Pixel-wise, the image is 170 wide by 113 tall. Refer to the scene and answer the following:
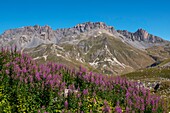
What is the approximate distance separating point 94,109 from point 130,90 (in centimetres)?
549

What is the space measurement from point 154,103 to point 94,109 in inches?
193

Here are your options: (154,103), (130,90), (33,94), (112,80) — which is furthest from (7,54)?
(154,103)

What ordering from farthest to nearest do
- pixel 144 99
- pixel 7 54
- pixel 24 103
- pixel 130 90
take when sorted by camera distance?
pixel 7 54
pixel 130 90
pixel 144 99
pixel 24 103

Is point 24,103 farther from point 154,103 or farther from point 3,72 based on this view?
point 154,103

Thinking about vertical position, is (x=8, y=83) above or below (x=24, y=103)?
above

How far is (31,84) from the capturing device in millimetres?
20891

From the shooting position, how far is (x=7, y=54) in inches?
1078

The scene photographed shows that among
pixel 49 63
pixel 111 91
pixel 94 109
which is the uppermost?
pixel 49 63

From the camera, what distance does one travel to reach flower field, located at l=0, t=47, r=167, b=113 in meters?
19.7

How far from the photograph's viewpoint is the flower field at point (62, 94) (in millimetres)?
19703

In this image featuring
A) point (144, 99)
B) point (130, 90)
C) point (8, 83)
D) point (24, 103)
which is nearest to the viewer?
point (24, 103)

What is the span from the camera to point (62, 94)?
68.1ft

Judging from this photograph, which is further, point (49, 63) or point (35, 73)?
point (49, 63)

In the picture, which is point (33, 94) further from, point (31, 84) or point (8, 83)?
point (8, 83)
